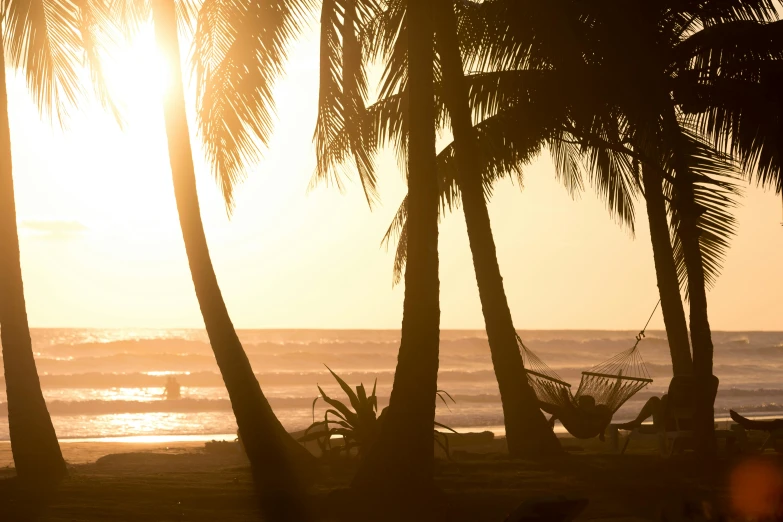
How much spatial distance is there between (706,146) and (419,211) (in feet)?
15.0

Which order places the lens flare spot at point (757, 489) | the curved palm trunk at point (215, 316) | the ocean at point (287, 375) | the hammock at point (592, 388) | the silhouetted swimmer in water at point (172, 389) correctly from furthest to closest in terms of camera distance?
the silhouetted swimmer in water at point (172, 389) → the ocean at point (287, 375) → the hammock at point (592, 388) → the curved palm trunk at point (215, 316) → the lens flare spot at point (757, 489)

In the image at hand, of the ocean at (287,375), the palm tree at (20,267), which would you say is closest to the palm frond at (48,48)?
the palm tree at (20,267)

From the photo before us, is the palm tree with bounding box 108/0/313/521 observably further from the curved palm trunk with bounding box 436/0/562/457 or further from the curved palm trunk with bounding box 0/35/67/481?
the curved palm trunk with bounding box 436/0/562/457

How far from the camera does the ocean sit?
2302 cm

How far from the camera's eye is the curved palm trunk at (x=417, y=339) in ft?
23.2

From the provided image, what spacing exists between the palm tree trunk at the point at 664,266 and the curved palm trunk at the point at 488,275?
247 cm

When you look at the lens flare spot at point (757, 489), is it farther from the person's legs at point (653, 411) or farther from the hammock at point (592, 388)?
the hammock at point (592, 388)

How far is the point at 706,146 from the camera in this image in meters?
A: 10.4

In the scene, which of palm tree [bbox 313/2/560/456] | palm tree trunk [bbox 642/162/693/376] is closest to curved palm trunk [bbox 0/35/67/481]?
palm tree [bbox 313/2/560/456]

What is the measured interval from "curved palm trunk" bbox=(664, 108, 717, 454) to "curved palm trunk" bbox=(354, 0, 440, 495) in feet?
8.45

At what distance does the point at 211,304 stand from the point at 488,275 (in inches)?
120

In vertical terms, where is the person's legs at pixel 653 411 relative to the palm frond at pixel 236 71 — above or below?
below

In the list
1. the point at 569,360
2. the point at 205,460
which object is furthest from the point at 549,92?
the point at 569,360

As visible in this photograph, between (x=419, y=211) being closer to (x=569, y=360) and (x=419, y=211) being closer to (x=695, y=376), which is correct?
(x=695, y=376)
